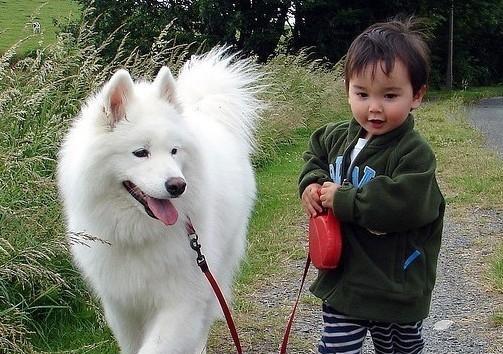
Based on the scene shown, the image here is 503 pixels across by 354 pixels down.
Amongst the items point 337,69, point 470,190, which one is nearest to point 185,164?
point 470,190

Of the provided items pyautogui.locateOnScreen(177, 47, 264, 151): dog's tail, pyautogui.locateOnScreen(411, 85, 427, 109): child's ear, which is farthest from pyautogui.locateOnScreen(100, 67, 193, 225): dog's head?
pyautogui.locateOnScreen(177, 47, 264, 151): dog's tail

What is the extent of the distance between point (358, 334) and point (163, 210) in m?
0.92

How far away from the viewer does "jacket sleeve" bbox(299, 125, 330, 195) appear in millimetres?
2551

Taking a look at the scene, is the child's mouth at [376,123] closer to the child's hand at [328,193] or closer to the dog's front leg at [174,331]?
the child's hand at [328,193]

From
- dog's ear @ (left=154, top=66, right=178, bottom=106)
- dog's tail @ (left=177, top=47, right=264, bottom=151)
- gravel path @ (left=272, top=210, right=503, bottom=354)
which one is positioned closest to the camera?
dog's ear @ (left=154, top=66, right=178, bottom=106)

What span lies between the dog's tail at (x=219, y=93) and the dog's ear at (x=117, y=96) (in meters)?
1.03

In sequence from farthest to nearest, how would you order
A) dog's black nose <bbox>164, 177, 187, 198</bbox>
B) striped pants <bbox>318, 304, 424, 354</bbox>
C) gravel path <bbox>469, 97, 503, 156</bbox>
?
1. gravel path <bbox>469, 97, 503, 156</bbox>
2. dog's black nose <bbox>164, 177, 187, 198</bbox>
3. striped pants <bbox>318, 304, 424, 354</bbox>

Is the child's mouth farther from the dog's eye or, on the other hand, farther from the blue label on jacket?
the dog's eye

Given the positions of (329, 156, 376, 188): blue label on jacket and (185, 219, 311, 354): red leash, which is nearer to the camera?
(329, 156, 376, 188): blue label on jacket

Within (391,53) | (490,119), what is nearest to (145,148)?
(391,53)

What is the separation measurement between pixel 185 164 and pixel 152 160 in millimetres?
197

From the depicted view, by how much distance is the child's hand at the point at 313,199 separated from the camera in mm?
2469

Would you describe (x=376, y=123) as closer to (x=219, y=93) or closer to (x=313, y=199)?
(x=313, y=199)

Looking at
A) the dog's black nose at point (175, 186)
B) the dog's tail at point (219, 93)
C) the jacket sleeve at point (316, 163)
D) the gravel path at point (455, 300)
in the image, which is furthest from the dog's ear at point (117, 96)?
the gravel path at point (455, 300)
